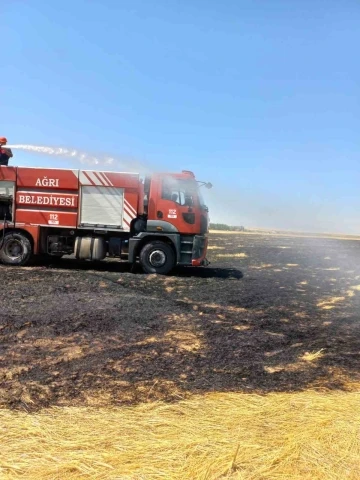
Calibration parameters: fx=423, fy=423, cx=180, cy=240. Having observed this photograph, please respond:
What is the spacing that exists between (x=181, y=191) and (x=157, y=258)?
235 cm

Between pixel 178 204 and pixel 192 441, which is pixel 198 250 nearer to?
pixel 178 204

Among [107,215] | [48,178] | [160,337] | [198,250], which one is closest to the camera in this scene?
[160,337]

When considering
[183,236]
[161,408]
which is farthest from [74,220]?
[161,408]

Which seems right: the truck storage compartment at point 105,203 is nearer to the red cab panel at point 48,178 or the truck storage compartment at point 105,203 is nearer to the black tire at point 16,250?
the red cab panel at point 48,178

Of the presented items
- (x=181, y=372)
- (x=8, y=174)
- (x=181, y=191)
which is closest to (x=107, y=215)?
(x=181, y=191)

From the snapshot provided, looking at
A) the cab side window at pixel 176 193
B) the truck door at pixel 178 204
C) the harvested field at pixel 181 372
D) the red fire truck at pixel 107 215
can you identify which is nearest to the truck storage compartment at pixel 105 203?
the red fire truck at pixel 107 215

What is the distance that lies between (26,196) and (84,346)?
30.5ft

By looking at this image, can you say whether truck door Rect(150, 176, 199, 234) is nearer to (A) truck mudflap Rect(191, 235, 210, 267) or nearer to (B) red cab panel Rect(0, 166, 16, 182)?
(A) truck mudflap Rect(191, 235, 210, 267)

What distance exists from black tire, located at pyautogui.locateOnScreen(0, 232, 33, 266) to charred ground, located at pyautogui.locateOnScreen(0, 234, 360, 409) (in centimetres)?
168

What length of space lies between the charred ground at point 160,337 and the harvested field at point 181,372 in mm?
27

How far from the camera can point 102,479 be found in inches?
123

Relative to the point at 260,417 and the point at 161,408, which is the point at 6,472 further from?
the point at 260,417

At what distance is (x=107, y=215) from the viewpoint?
14242mm

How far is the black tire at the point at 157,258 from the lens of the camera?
45.6ft
